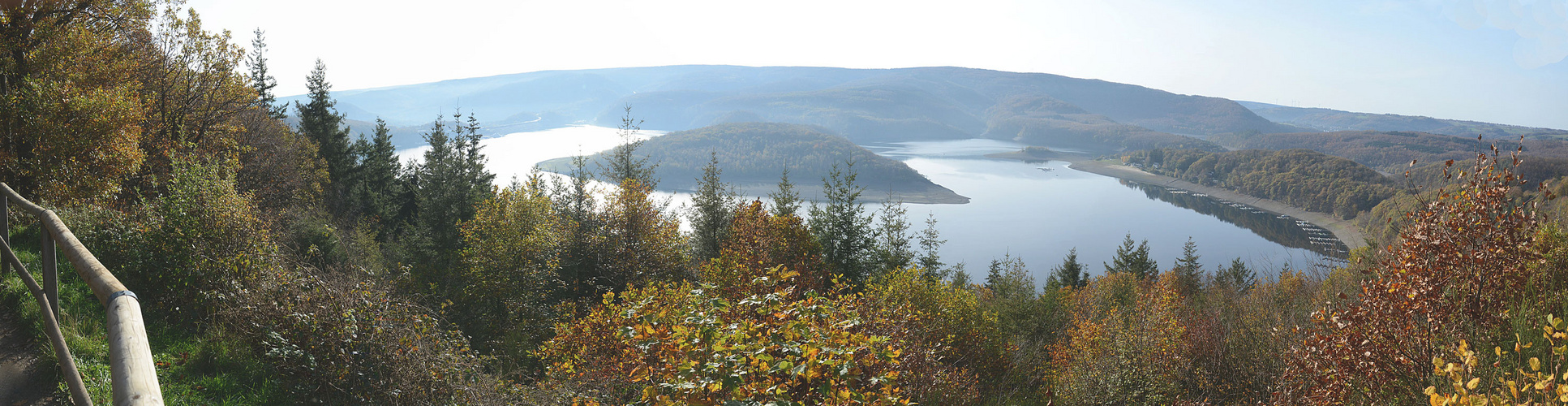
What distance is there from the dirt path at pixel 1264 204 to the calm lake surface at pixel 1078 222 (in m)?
3.78

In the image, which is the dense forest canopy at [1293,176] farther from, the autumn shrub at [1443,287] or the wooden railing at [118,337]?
the wooden railing at [118,337]

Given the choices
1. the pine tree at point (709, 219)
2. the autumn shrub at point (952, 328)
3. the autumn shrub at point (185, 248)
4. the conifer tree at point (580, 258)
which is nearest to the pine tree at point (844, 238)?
the pine tree at point (709, 219)

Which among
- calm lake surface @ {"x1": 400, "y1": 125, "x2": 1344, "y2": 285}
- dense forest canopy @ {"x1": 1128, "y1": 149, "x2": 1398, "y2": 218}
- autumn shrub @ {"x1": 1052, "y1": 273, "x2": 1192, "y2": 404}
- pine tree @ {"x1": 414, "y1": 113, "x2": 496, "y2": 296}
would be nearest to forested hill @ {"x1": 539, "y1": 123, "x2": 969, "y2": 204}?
calm lake surface @ {"x1": 400, "y1": 125, "x2": 1344, "y2": 285}

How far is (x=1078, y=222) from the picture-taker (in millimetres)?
124250

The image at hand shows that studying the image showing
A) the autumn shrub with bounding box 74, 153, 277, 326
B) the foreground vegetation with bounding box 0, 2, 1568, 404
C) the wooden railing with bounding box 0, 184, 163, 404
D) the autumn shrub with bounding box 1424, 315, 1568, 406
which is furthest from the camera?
the autumn shrub with bounding box 74, 153, 277, 326

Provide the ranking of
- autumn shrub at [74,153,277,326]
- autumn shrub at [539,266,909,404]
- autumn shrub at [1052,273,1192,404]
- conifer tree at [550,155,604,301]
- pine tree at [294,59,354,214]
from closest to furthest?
autumn shrub at [539,266,909,404] < autumn shrub at [74,153,277,326] < autumn shrub at [1052,273,1192,404] < conifer tree at [550,155,604,301] < pine tree at [294,59,354,214]

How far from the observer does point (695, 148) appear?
162500 mm

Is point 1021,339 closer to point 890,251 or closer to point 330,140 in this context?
point 890,251

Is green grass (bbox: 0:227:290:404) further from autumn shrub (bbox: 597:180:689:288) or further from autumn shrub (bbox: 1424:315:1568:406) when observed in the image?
autumn shrub (bbox: 597:180:689:288)

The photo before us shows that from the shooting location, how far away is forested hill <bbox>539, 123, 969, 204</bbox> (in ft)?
472

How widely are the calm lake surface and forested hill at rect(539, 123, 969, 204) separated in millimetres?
5156

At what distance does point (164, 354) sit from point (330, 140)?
32.6 meters

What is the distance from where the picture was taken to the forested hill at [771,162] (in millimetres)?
143875

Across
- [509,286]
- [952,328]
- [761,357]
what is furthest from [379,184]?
[761,357]
